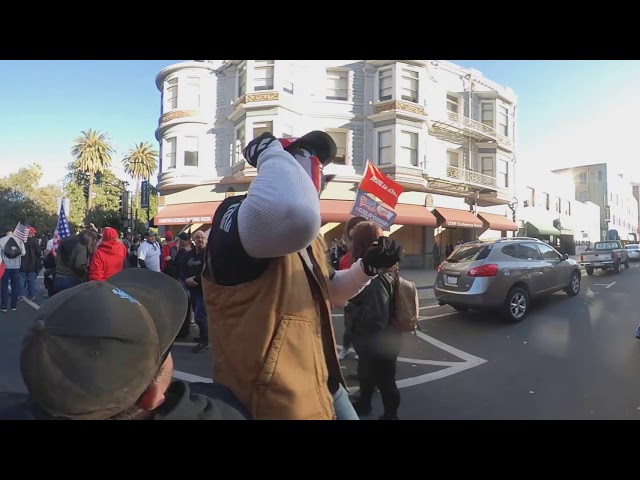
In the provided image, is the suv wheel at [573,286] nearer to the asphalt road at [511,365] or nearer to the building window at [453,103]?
the asphalt road at [511,365]

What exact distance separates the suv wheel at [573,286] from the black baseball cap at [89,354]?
9207 mm

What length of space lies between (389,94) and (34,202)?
904 inches

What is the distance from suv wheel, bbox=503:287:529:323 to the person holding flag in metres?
9.14

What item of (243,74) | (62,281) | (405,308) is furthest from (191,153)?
(405,308)

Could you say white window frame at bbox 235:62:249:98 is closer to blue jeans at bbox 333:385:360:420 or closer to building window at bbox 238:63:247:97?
building window at bbox 238:63:247:97

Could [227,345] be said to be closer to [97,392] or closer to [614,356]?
[97,392]

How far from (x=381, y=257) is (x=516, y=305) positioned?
582 centimetres

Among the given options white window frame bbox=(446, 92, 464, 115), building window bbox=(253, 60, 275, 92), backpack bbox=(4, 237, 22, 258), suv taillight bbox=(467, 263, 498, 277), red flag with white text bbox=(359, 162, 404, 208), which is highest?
white window frame bbox=(446, 92, 464, 115)

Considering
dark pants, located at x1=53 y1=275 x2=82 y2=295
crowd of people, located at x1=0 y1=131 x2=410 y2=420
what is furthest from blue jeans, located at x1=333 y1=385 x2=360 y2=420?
dark pants, located at x1=53 y1=275 x2=82 y2=295

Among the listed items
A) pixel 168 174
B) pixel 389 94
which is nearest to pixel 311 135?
pixel 168 174

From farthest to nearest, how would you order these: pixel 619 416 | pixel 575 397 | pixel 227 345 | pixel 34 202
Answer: pixel 34 202 → pixel 575 397 → pixel 619 416 → pixel 227 345

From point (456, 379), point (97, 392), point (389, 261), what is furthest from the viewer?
point (456, 379)

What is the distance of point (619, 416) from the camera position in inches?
115

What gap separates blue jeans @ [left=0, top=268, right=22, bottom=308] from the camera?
7.03m
